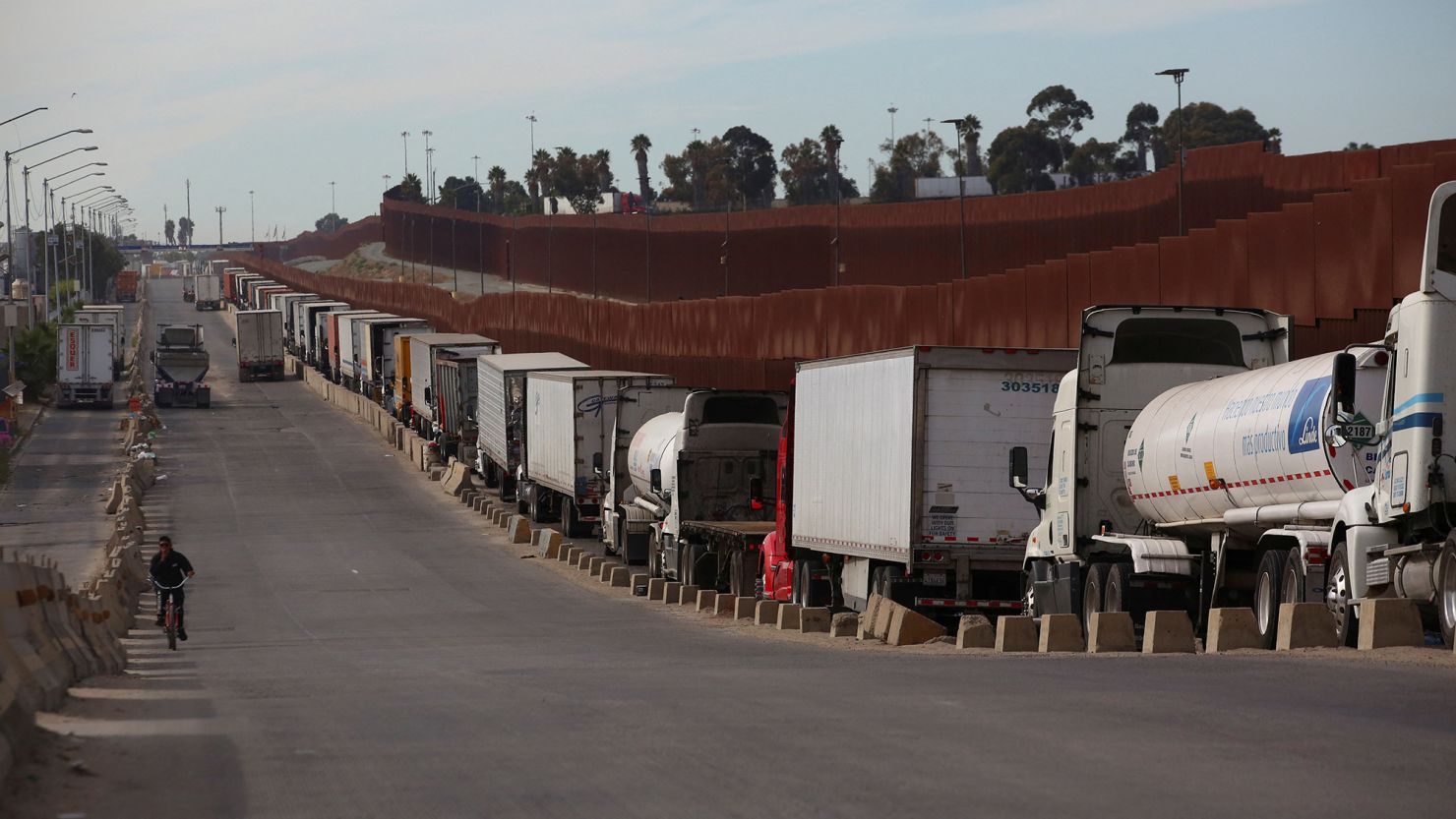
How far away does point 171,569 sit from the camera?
86.4 ft

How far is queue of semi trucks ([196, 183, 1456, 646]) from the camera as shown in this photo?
15.7 metres

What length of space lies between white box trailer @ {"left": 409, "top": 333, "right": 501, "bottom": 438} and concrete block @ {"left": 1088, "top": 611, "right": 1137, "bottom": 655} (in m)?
47.2

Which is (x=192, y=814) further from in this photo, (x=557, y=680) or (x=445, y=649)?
(x=445, y=649)

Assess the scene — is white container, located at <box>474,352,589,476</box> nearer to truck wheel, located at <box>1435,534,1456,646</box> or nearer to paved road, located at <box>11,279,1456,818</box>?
paved road, located at <box>11,279,1456,818</box>

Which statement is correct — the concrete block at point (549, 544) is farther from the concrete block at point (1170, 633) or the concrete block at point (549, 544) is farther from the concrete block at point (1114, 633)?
the concrete block at point (1170, 633)

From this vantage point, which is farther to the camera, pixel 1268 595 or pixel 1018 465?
pixel 1018 465

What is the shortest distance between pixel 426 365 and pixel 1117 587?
4917cm

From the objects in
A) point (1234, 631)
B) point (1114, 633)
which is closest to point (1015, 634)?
point (1114, 633)

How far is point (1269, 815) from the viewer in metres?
8.53

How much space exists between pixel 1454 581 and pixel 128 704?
32.9 feet

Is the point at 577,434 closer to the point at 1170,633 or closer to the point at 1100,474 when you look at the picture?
the point at 1100,474

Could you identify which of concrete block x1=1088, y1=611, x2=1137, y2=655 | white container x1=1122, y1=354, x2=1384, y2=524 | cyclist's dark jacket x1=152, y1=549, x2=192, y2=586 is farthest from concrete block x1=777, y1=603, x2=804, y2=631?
cyclist's dark jacket x1=152, y1=549, x2=192, y2=586

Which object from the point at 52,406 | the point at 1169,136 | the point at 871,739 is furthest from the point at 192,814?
the point at 1169,136

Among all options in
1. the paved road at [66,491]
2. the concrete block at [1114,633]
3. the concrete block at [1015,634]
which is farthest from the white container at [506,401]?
the concrete block at [1114,633]
